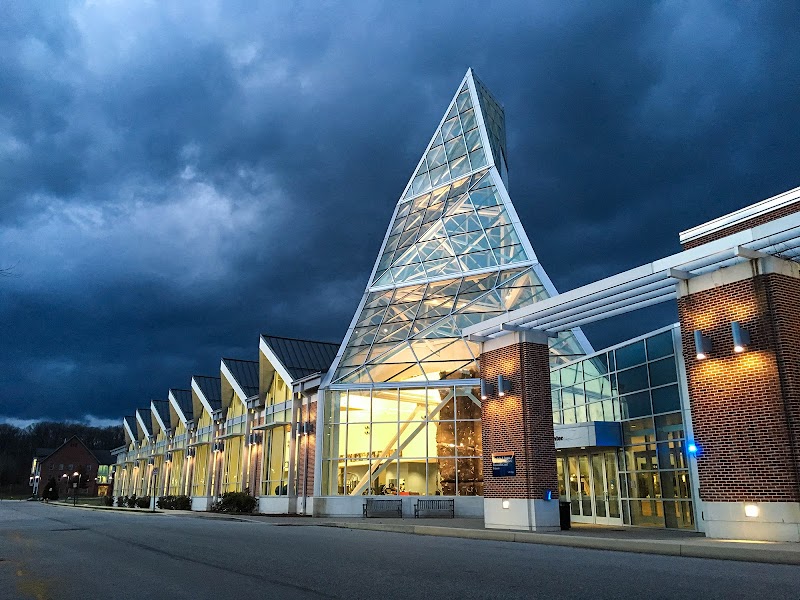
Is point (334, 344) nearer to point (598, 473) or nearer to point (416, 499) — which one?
point (416, 499)

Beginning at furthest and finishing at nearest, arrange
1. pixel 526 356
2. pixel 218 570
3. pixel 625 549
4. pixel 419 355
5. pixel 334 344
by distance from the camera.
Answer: pixel 334 344
pixel 419 355
pixel 526 356
pixel 625 549
pixel 218 570

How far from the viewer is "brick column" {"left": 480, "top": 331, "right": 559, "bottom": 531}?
64.1ft

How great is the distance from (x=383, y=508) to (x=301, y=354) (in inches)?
563

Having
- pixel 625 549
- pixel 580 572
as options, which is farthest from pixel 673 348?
pixel 580 572

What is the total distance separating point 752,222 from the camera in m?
16.9

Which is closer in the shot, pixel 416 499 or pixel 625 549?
pixel 625 549

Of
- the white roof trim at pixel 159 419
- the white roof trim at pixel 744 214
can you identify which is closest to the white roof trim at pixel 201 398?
the white roof trim at pixel 159 419

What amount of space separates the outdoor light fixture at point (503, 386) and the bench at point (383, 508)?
1228 cm

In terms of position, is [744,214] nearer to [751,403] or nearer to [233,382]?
[751,403]

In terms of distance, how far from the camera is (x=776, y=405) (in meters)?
14.2

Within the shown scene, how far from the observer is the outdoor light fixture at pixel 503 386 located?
20.7m

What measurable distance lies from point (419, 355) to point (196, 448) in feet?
105

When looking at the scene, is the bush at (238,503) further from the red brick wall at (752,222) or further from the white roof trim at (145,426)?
the white roof trim at (145,426)

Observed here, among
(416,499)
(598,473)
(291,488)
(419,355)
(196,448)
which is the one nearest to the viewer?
(598,473)
